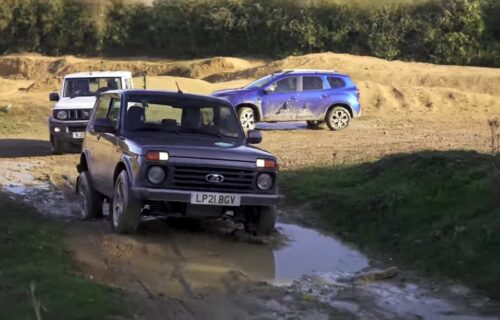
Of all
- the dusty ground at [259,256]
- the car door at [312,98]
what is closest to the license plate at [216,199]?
the dusty ground at [259,256]

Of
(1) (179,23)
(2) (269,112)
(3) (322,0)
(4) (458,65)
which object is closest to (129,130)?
(2) (269,112)

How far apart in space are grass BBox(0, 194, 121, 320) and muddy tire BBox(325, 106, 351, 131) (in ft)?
52.2

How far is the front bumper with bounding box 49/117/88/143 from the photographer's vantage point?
18.9m

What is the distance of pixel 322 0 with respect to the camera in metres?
45.5

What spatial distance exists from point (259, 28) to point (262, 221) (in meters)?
38.1

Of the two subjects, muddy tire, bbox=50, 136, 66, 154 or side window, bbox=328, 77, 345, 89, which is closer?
muddy tire, bbox=50, 136, 66, 154

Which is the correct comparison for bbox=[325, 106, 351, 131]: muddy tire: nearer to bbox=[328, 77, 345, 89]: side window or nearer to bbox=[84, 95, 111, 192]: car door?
bbox=[328, 77, 345, 89]: side window

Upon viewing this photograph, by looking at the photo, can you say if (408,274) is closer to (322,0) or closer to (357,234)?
(357,234)

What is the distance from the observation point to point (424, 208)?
34.4 ft

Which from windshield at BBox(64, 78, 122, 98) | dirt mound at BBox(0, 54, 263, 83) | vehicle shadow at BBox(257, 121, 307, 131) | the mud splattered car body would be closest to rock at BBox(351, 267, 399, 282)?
the mud splattered car body

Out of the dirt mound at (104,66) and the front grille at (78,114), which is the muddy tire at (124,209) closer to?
the front grille at (78,114)

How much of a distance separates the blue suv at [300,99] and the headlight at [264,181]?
14443mm

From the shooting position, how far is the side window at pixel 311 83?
2480 centimetres

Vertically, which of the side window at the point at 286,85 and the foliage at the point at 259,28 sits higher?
the foliage at the point at 259,28
